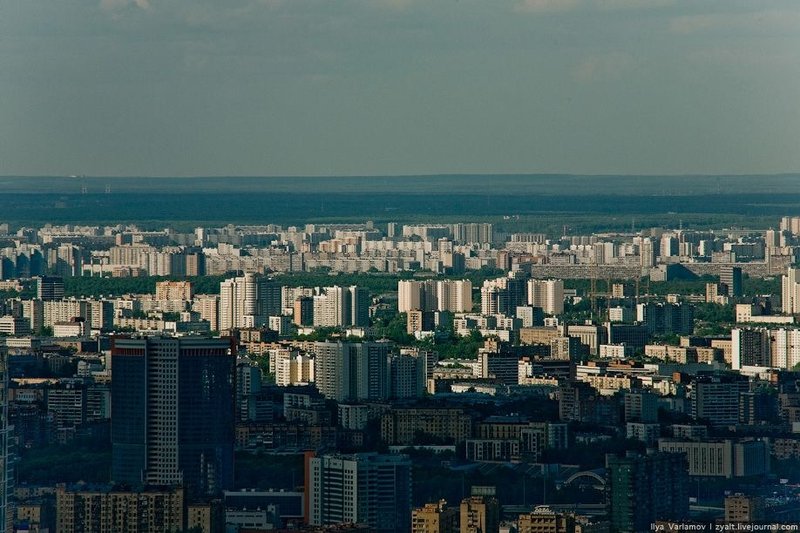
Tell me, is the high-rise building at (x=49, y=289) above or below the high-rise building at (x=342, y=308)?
above

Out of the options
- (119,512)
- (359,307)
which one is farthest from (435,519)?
(359,307)

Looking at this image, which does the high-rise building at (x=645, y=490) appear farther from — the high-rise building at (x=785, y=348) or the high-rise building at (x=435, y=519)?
the high-rise building at (x=785, y=348)

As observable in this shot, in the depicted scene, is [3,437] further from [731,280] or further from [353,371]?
[731,280]

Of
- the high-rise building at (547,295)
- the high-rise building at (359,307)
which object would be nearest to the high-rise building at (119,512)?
the high-rise building at (359,307)

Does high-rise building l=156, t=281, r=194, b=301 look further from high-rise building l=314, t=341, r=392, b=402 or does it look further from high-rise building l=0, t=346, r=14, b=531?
high-rise building l=0, t=346, r=14, b=531

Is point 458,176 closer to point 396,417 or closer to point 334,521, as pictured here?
point 396,417
